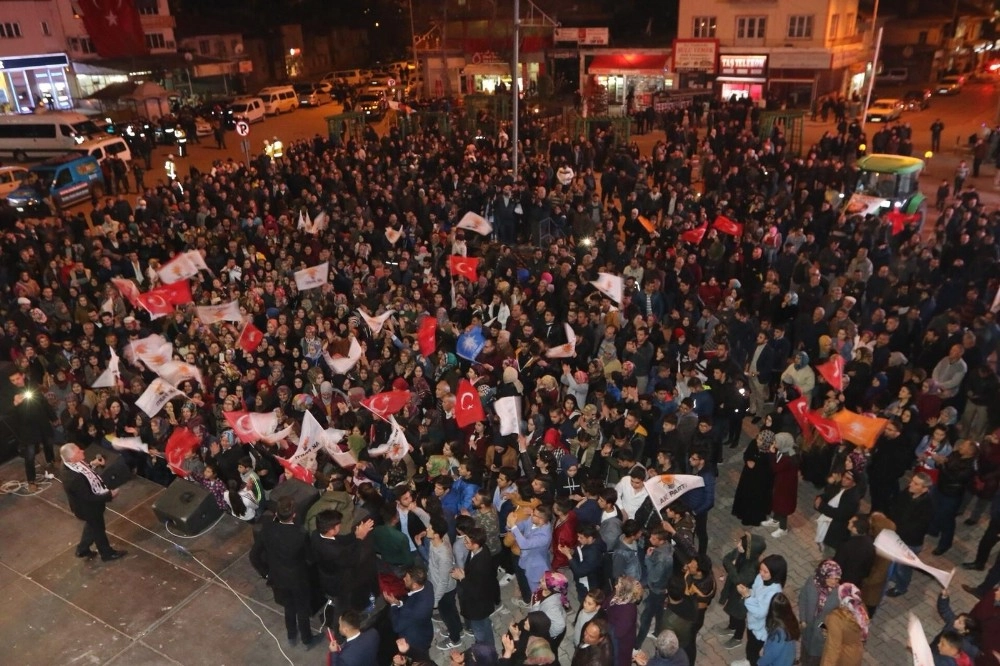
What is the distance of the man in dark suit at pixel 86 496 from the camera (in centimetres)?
809

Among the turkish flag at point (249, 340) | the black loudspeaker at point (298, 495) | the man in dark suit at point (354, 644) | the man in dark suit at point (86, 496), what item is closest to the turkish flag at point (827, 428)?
the man in dark suit at point (354, 644)

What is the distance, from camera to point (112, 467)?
33.1 ft

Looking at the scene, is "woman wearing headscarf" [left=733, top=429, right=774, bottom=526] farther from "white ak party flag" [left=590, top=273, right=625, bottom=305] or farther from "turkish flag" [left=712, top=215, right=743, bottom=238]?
"turkish flag" [left=712, top=215, right=743, bottom=238]

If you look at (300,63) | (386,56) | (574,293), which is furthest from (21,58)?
(574,293)

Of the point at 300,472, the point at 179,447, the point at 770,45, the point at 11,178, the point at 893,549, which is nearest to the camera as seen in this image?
the point at 893,549

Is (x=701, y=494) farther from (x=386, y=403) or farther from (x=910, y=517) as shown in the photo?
(x=386, y=403)

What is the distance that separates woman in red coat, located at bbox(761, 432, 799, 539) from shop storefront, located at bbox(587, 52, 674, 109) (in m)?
31.0

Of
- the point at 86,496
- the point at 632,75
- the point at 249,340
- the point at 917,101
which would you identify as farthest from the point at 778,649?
the point at 917,101

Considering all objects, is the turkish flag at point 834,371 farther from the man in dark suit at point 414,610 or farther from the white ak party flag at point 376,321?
A: the white ak party flag at point 376,321

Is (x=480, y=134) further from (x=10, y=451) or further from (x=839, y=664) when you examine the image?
(x=839, y=664)

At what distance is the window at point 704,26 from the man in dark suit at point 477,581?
3834 centimetres

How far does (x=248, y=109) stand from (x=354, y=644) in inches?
1604

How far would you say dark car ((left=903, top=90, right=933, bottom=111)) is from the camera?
41528 millimetres

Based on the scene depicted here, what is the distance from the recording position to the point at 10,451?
36.0 feet
